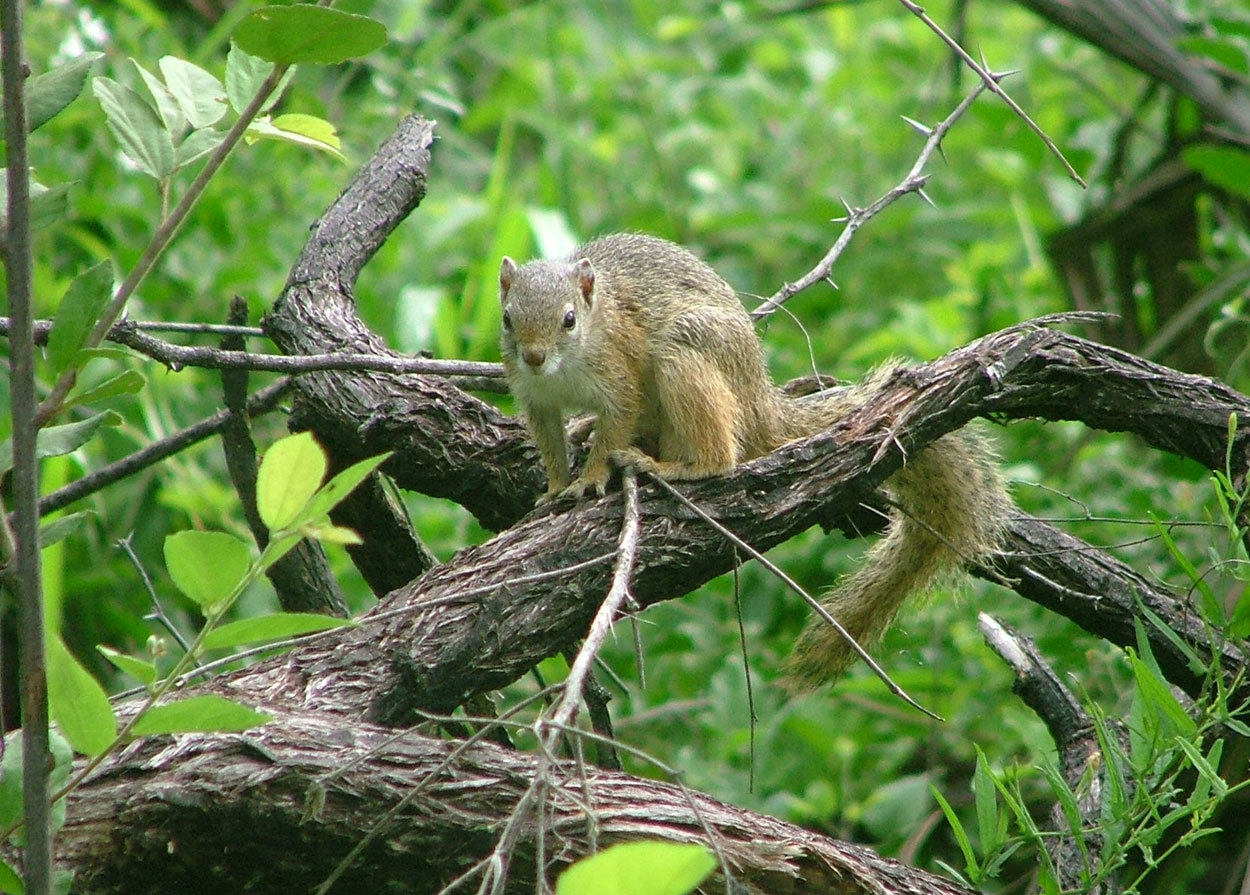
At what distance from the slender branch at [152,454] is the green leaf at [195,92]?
824 millimetres

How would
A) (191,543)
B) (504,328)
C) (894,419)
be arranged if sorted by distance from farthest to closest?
1. (504,328)
2. (894,419)
3. (191,543)

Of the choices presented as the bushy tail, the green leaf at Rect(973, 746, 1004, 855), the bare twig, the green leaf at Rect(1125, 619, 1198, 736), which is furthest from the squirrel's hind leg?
the green leaf at Rect(1125, 619, 1198, 736)

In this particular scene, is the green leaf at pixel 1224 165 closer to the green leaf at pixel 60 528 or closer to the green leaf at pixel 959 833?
the green leaf at pixel 959 833

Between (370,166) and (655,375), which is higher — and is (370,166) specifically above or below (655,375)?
above

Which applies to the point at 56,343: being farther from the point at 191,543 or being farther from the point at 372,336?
the point at 372,336

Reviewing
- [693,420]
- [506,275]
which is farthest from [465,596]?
[506,275]

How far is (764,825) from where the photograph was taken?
188 centimetres

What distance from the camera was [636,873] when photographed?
83 centimetres

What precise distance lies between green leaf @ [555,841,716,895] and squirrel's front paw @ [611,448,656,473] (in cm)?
161

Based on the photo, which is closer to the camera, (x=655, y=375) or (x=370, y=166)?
(x=655, y=375)

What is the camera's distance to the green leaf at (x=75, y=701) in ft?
3.76

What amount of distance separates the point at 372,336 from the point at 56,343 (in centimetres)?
155

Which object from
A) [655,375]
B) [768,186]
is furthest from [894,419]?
[768,186]

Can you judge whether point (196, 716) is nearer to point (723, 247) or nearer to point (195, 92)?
point (195, 92)
